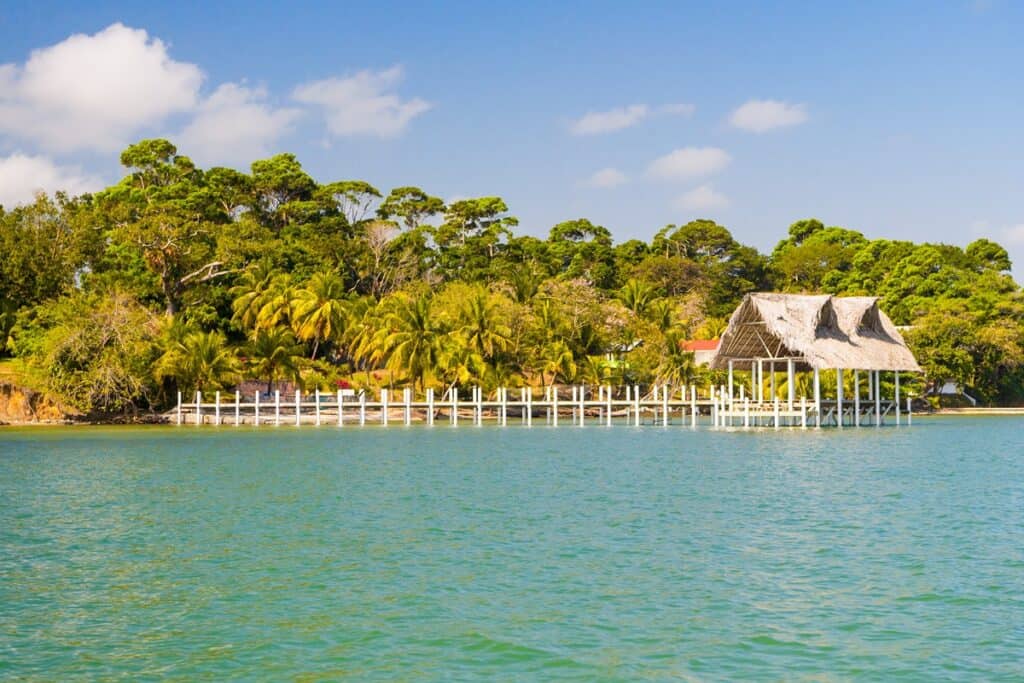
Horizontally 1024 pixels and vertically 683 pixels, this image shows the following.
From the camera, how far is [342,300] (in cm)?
5662

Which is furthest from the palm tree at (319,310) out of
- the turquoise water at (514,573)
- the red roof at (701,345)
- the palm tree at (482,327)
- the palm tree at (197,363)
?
the turquoise water at (514,573)

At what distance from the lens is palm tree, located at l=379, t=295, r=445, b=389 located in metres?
50.3

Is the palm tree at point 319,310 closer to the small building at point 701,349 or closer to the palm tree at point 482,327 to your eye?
the palm tree at point 482,327

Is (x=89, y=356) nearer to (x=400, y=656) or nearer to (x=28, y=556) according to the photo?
(x=28, y=556)

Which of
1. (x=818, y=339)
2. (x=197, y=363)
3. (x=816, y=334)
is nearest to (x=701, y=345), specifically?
(x=816, y=334)

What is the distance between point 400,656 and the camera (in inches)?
359

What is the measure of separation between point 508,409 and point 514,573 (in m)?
43.1

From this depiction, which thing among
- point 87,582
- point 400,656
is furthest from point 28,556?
point 400,656

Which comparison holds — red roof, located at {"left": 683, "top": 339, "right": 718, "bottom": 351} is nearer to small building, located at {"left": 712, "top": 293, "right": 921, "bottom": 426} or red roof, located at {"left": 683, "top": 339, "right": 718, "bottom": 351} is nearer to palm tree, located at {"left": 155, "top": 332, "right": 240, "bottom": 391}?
small building, located at {"left": 712, "top": 293, "right": 921, "bottom": 426}

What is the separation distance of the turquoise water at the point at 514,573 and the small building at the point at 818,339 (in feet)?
40.4

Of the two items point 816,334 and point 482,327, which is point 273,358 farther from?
point 816,334

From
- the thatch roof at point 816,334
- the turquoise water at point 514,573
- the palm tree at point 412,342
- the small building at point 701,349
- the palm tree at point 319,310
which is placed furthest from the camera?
the small building at point 701,349

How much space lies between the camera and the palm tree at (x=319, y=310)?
53812 millimetres

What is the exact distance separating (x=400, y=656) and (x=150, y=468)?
1717 cm
